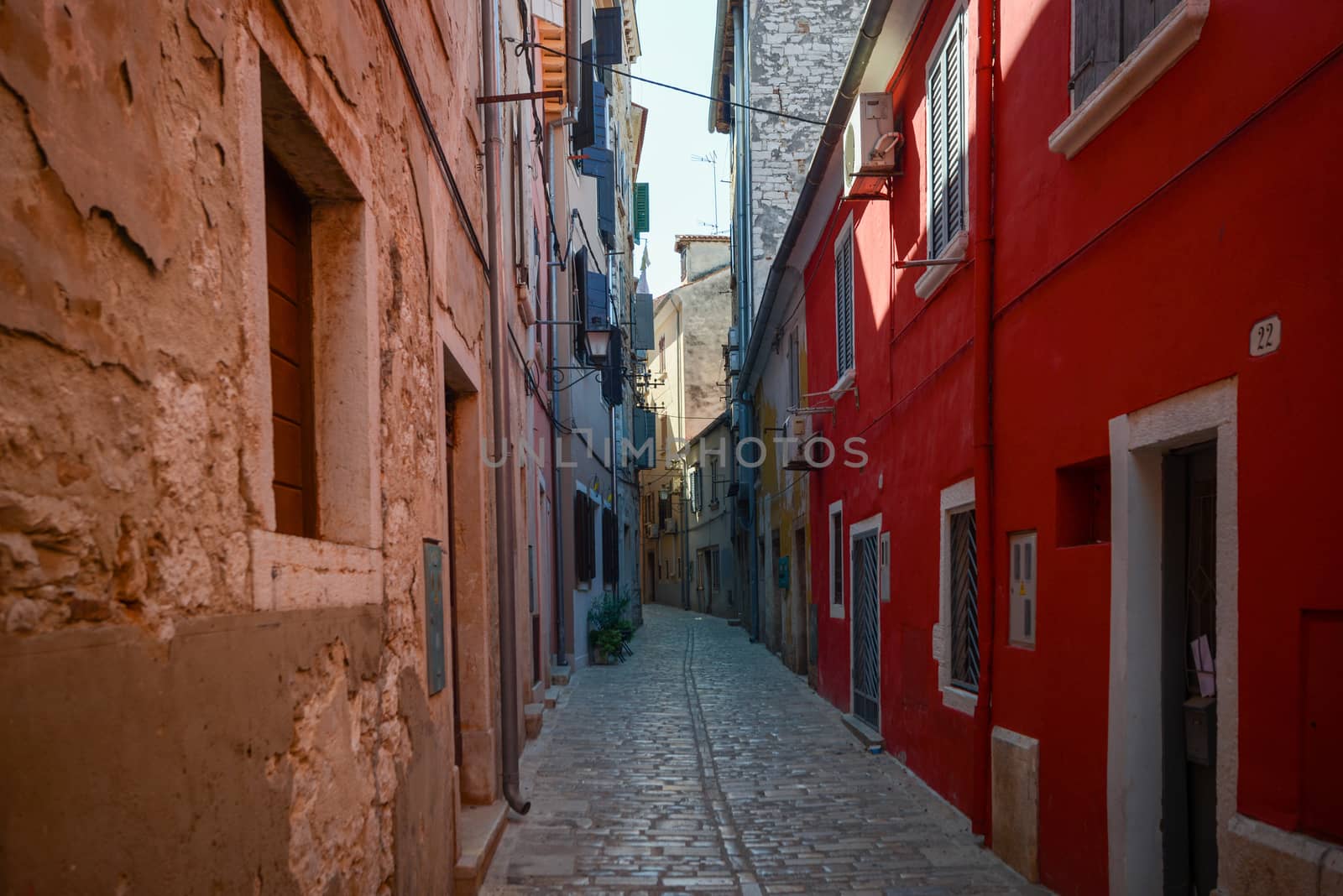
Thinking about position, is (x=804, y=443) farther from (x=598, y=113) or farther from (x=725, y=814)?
(x=725, y=814)

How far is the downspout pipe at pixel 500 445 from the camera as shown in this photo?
6754 mm

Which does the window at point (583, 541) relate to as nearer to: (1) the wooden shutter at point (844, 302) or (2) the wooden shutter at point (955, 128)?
(1) the wooden shutter at point (844, 302)

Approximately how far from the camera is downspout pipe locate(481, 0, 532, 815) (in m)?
6.75

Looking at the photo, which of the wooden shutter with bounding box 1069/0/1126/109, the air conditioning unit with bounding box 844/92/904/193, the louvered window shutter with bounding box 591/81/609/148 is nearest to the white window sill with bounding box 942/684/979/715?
the wooden shutter with bounding box 1069/0/1126/109

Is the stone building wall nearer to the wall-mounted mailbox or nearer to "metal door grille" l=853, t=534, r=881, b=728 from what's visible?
"metal door grille" l=853, t=534, r=881, b=728

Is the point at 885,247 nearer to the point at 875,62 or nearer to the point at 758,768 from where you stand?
the point at 875,62

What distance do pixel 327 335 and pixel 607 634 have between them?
13593 mm

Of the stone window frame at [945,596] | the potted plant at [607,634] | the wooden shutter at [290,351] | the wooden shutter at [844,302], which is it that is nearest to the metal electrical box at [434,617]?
the wooden shutter at [290,351]

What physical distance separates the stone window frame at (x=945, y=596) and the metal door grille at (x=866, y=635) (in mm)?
2077

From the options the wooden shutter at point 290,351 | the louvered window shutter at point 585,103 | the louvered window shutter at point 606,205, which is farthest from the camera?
A: the louvered window shutter at point 606,205

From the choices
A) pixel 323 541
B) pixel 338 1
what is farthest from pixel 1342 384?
pixel 338 1

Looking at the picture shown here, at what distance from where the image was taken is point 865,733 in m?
9.35

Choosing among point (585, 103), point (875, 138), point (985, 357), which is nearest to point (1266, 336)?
point (985, 357)

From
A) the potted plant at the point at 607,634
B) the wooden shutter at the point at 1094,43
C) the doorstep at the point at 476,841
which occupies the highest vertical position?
the wooden shutter at the point at 1094,43
